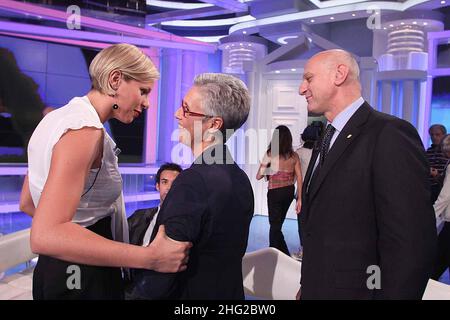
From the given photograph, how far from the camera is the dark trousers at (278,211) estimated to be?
4.78 m

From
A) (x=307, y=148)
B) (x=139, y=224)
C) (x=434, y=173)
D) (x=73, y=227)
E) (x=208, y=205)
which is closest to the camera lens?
(x=73, y=227)

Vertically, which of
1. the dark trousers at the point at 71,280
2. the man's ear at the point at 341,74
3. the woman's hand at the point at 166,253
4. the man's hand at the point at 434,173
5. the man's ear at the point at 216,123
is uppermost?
the man's ear at the point at 341,74

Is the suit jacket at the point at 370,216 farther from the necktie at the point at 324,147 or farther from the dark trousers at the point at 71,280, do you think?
the dark trousers at the point at 71,280

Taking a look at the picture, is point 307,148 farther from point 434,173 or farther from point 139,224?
point 139,224

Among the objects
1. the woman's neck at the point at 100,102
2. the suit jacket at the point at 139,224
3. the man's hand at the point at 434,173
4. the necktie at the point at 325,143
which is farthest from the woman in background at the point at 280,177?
the woman's neck at the point at 100,102

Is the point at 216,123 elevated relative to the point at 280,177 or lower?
elevated

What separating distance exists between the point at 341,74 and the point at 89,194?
3.31ft

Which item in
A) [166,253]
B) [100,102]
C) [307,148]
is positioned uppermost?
[100,102]

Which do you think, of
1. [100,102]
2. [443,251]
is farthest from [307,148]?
[100,102]

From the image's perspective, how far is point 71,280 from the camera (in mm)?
1165

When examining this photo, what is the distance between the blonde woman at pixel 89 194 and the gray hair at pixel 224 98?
0.62 feet

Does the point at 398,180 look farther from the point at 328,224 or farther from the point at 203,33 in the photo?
the point at 203,33

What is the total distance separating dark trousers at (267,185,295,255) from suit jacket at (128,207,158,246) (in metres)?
2.13

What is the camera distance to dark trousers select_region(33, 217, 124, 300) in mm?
1154
